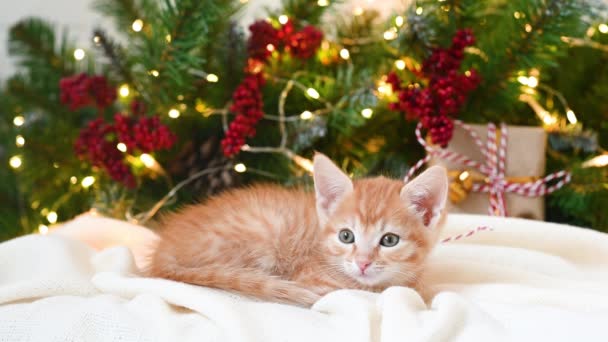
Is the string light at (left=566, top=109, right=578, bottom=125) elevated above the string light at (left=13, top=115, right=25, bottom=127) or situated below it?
above

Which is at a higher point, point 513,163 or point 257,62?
point 257,62

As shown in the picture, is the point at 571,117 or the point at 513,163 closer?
the point at 513,163

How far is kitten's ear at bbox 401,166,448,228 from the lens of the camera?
3.23 feet

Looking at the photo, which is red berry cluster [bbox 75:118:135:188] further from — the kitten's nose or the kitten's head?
the kitten's nose

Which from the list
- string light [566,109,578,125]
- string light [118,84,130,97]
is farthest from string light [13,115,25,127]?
string light [566,109,578,125]

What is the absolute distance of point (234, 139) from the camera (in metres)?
1.38

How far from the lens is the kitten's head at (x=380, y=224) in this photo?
3.19 feet

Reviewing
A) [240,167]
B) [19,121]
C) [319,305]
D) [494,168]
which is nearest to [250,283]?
[319,305]

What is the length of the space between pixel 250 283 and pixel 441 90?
0.66m

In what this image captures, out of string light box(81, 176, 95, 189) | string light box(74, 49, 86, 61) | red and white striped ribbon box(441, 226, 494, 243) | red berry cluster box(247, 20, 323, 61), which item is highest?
red berry cluster box(247, 20, 323, 61)

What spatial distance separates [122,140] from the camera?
140 centimetres

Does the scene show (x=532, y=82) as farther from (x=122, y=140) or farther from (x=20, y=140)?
(x=20, y=140)

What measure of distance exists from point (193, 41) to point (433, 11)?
58cm

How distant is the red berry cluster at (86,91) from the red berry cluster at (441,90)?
742 millimetres
